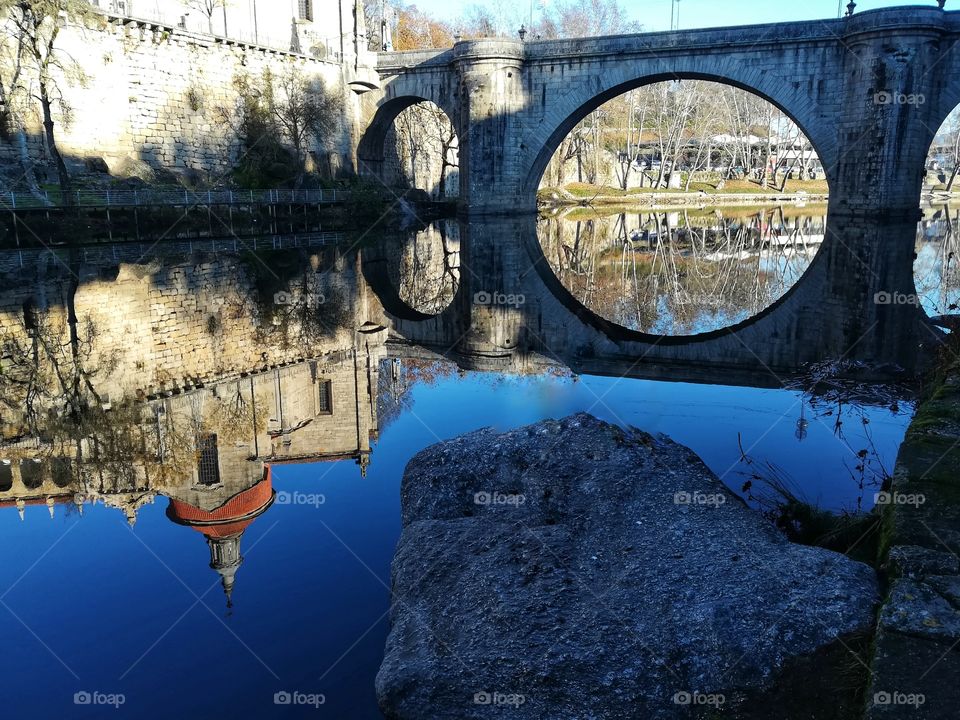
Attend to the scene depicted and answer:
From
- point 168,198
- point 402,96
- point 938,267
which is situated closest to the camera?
point 938,267

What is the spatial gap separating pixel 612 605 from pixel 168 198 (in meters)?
28.8

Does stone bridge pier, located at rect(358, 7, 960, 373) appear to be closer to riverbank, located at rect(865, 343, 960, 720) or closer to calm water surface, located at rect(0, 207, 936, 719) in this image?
calm water surface, located at rect(0, 207, 936, 719)

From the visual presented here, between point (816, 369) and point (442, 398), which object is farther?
point (816, 369)

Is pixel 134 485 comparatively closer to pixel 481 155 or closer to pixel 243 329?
pixel 243 329

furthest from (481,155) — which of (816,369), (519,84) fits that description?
(816,369)

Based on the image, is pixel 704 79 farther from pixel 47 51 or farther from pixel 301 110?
pixel 47 51

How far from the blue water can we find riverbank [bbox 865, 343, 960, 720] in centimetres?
112

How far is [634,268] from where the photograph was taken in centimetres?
2120

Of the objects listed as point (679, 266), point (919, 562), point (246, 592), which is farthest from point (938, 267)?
point (246, 592)

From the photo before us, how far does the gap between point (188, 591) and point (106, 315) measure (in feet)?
32.6

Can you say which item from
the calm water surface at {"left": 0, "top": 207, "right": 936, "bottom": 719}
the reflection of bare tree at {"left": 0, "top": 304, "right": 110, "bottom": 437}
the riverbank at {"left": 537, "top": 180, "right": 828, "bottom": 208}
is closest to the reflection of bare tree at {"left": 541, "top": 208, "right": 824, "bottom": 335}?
the calm water surface at {"left": 0, "top": 207, "right": 936, "bottom": 719}

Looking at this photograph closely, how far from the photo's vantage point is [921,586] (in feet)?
11.9

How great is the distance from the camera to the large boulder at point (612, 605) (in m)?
3.58

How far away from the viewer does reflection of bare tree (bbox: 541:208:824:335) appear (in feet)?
50.1
